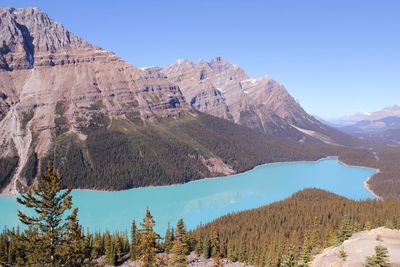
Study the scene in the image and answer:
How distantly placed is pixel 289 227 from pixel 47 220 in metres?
90.8

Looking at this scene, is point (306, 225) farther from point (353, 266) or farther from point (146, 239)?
point (146, 239)

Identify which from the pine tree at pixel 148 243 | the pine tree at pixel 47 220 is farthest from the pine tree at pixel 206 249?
the pine tree at pixel 47 220

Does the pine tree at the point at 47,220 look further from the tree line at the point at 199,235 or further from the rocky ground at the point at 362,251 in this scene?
the rocky ground at the point at 362,251

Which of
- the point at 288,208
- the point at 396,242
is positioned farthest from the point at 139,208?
the point at 396,242

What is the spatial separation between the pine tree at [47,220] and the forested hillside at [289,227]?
163 feet

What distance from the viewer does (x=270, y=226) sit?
108250 mm

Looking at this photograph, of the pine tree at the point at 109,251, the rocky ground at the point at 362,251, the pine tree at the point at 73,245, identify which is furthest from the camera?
the pine tree at the point at 109,251

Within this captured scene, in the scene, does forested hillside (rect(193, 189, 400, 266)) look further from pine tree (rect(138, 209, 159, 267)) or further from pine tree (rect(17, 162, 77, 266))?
pine tree (rect(17, 162, 77, 266))

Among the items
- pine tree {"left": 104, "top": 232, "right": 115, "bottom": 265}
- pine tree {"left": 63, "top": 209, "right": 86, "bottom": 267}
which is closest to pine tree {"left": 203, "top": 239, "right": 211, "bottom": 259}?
pine tree {"left": 104, "top": 232, "right": 115, "bottom": 265}

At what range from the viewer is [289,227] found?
→ 10775 cm

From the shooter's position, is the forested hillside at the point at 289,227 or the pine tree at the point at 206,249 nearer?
the forested hillside at the point at 289,227

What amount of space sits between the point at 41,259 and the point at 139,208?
14794cm

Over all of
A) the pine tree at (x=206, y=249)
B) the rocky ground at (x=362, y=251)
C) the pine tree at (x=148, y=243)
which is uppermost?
the pine tree at (x=148, y=243)

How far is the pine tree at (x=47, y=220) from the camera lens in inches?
997
